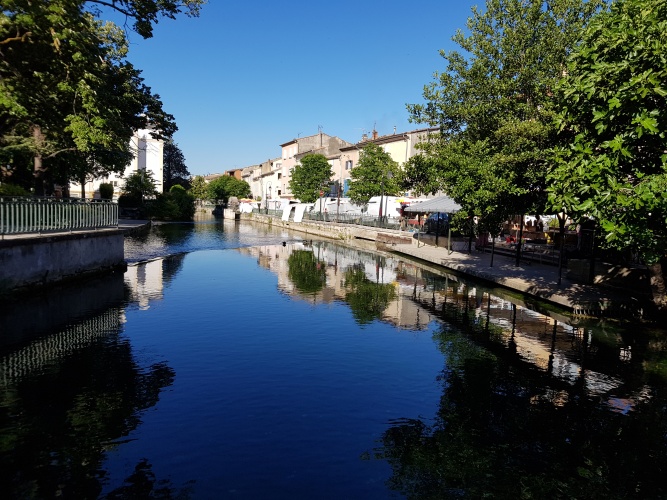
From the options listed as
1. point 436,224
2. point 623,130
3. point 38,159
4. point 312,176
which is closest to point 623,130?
point 623,130

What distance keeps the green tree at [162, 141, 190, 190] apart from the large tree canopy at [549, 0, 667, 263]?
105344 mm

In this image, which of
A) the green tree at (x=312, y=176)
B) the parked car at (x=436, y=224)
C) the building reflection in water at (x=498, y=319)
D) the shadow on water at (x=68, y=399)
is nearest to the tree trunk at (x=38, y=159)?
the shadow on water at (x=68, y=399)

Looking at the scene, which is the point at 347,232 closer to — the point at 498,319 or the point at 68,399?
the point at 498,319

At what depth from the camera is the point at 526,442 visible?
6852 mm

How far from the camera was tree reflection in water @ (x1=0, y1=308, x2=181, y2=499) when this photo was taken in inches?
222

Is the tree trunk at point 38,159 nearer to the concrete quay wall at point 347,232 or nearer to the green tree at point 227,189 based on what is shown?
the concrete quay wall at point 347,232

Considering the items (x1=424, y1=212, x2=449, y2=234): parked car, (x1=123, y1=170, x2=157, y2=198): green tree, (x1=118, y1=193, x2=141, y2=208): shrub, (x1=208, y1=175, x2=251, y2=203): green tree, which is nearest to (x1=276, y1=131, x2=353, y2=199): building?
(x1=208, y1=175, x2=251, y2=203): green tree

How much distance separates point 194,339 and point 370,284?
10.7m

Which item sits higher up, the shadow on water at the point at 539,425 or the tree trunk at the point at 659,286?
the tree trunk at the point at 659,286

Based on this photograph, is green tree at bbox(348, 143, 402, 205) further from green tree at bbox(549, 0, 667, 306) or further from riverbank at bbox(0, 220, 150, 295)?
green tree at bbox(549, 0, 667, 306)

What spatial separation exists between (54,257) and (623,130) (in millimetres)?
16682

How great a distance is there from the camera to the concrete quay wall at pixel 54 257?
14070mm

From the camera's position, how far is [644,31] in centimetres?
1050

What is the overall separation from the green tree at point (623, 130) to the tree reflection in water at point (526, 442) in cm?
316
